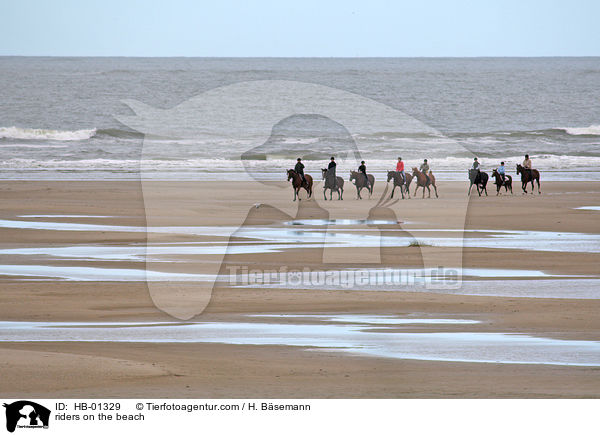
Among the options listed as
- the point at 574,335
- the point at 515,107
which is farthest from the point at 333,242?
the point at 515,107

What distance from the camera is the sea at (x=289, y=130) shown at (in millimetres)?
40406

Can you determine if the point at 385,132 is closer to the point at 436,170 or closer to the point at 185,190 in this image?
the point at 436,170

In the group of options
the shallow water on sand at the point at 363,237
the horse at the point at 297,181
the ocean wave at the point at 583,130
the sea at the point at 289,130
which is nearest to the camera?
the shallow water on sand at the point at 363,237

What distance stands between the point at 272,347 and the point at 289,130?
168 ft

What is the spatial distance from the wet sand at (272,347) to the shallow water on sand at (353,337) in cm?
23

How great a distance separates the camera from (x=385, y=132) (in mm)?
56188

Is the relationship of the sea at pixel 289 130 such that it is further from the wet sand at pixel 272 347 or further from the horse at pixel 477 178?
the horse at pixel 477 178

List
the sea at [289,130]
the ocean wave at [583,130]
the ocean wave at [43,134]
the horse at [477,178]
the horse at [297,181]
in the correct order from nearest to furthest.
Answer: the horse at [297,181] → the horse at [477,178] → the sea at [289,130] → the ocean wave at [43,134] → the ocean wave at [583,130]

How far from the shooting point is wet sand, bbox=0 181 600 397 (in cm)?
671

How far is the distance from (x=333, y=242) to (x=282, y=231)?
7.11 feet
